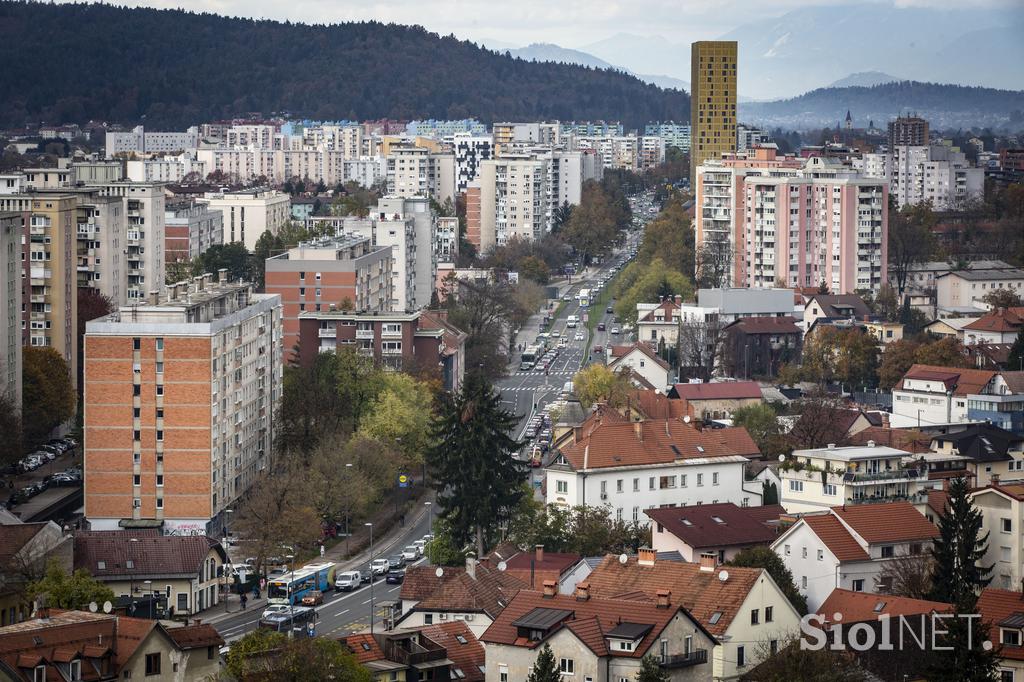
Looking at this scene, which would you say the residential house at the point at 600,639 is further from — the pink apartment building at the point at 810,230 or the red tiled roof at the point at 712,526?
the pink apartment building at the point at 810,230

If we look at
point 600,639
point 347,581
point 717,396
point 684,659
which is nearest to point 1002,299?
point 717,396

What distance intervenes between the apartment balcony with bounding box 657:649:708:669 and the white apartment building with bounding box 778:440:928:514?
11597mm

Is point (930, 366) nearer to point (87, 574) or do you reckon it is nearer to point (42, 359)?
point (42, 359)

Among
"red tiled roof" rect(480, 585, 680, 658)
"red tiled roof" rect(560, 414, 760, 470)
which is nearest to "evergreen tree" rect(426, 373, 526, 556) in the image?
"red tiled roof" rect(560, 414, 760, 470)

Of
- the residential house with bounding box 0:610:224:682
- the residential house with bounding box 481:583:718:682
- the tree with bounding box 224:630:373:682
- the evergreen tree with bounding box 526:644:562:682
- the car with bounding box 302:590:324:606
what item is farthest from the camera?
the car with bounding box 302:590:324:606

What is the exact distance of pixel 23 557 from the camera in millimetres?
40562

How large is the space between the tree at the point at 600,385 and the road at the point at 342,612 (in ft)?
50.5

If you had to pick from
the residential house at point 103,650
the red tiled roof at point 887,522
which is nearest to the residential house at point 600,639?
the residential house at point 103,650

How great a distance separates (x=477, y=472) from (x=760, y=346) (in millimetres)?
31032

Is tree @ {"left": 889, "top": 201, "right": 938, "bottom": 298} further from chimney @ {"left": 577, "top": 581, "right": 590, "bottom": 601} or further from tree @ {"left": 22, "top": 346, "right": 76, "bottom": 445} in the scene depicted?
chimney @ {"left": 577, "top": 581, "right": 590, "bottom": 601}

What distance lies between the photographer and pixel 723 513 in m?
43.3

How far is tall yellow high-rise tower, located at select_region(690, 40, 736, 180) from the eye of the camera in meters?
135

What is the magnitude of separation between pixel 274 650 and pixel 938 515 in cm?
1489

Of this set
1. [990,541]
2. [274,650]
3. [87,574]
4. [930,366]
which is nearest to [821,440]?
[930,366]
